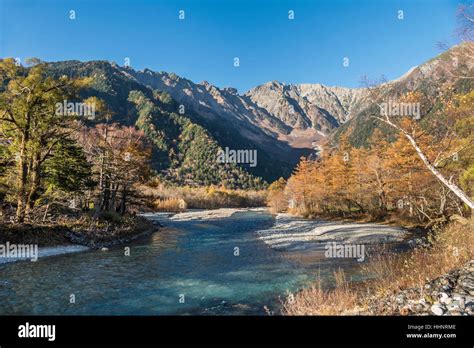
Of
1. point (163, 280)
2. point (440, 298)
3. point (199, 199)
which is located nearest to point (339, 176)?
point (163, 280)

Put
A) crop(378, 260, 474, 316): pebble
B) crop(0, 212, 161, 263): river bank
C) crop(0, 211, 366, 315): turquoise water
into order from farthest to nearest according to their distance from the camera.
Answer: crop(0, 212, 161, 263): river bank → crop(0, 211, 366, 315): turquoise water → crop(378, 260, 474, 316): pebble

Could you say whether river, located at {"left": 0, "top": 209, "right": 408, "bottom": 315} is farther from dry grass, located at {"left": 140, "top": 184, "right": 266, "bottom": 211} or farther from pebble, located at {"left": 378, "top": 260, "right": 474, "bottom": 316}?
dry grass, located at {"left": 140, "top": 184, "right": 266, "bottom": 211}

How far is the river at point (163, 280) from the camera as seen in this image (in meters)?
11.8

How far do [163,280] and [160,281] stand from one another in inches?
8.1

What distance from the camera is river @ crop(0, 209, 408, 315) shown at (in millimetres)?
11805

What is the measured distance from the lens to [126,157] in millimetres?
33656

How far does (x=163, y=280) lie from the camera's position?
1564 cm

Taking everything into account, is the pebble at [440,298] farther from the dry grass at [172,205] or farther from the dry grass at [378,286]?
the dry grass at [172,205]

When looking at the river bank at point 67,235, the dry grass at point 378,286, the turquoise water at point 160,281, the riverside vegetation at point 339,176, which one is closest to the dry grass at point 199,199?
the riverside vegetation at point 339,176

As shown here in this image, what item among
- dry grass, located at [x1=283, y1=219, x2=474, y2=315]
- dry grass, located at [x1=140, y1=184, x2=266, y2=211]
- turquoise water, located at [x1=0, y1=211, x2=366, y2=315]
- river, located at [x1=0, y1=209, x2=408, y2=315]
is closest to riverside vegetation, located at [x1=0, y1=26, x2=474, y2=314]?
dry grass, located at [x1=283, y1=219, x2=474, y2=315]

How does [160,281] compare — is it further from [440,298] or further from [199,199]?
[199,199]

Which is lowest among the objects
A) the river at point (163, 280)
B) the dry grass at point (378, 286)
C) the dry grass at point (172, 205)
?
the dry grass at point (172, 205)

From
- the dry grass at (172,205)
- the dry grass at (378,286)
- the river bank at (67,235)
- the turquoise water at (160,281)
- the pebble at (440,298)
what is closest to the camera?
the pebble at (440,298)
